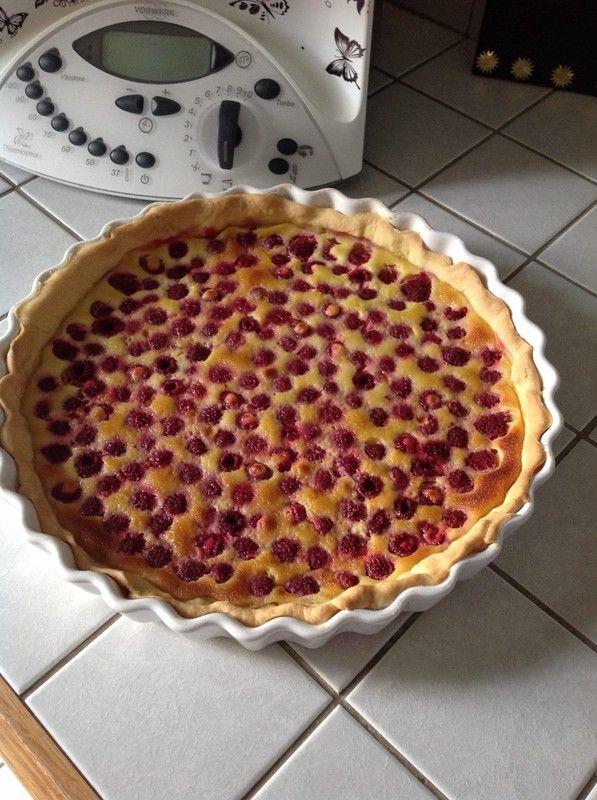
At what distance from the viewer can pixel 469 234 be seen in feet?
3.10

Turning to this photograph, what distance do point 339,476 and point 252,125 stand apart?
0.42m

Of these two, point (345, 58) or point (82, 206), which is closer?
point (345, 58)

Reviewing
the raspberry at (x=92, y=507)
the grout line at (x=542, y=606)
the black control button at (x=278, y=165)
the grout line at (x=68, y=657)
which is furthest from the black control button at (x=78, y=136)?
the grout line at (x=542, y=606)

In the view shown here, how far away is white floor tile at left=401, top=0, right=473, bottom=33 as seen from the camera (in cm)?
118

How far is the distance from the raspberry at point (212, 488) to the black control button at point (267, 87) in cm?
44

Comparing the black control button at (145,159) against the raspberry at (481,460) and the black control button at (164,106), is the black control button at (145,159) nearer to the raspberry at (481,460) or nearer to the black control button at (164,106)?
the black control button at (164,106)

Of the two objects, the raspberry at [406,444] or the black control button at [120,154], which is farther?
the black control button at [120,154]

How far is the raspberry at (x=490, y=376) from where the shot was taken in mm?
775

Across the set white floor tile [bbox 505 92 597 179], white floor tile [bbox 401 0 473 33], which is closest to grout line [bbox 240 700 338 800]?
white floor tile [bbox 505 92 597 179]

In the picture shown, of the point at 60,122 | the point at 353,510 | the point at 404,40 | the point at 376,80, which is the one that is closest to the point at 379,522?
the point at 353,510

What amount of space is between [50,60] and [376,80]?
46 centimetres

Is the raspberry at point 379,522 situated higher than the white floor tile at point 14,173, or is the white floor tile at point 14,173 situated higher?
the white floor tile at point 14,173

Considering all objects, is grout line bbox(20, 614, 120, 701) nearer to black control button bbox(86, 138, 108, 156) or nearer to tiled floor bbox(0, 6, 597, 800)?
tiled floor bbox(0, 6, 597, 800)

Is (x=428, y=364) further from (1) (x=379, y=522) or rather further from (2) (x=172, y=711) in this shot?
(2) (x=172, y=711)
